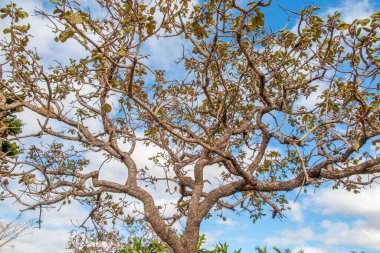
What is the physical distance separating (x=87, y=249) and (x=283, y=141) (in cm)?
1053

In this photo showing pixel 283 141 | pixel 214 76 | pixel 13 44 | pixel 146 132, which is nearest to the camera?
pixel 13 44

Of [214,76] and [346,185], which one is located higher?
[214,76]

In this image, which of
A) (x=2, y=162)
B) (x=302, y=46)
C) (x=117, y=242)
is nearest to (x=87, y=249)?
(x=117, y=242)

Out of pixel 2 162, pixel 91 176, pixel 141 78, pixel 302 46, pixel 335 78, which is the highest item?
pixel 141 78

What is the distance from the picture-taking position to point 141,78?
32.1 feet

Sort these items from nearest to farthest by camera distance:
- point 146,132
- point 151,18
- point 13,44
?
point 151,18
point 13,44
point 146,132

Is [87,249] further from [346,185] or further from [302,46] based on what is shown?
[302,46]

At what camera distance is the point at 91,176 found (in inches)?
369

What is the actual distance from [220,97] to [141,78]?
222 cm

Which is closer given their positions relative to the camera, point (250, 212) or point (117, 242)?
point (250, 212)

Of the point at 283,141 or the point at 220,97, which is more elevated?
the point at 220,97

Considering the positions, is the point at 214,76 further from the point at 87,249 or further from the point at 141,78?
the point at 87,249

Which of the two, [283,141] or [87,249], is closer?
[283,141]

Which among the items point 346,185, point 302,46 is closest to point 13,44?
point 302,46
